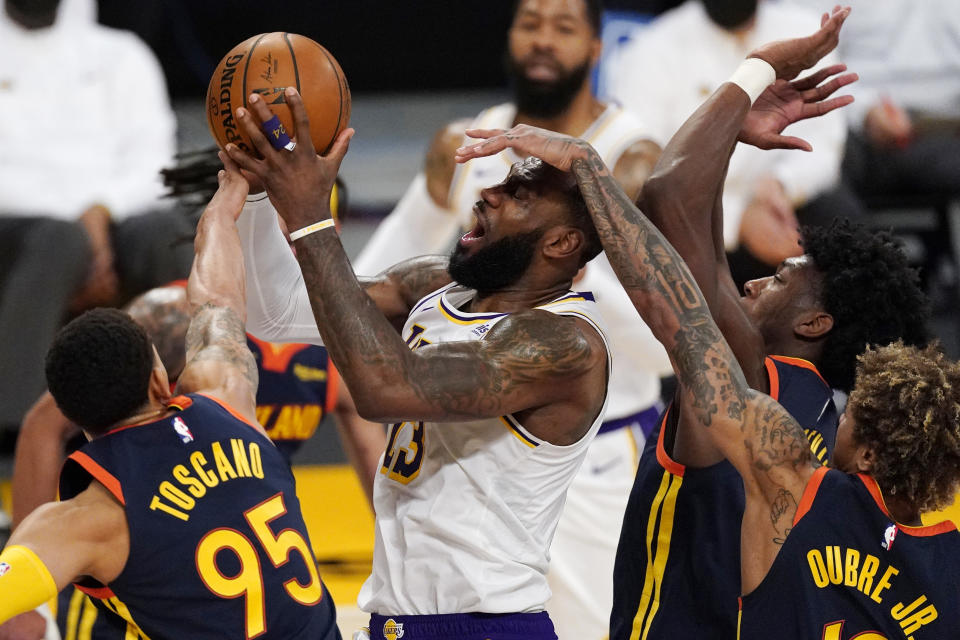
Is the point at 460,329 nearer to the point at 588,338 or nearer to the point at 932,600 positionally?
the point at 588,338

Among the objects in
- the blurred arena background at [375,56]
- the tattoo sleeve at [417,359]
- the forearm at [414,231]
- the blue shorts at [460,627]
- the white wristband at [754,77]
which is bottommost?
the blurred arena background at [375,56]

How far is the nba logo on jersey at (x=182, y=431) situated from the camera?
3.27m

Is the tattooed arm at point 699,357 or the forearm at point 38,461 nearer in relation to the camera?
the tattooed arm at point 699,357

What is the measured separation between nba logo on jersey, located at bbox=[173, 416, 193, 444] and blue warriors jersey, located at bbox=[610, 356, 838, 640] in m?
1.12

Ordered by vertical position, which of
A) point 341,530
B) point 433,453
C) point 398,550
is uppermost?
point 433,453

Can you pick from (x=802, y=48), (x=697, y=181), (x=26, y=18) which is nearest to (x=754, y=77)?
(x=802, y=48)

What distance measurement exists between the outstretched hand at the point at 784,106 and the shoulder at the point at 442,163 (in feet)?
7.99

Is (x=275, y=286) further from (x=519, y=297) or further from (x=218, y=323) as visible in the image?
(x=519, y=297)

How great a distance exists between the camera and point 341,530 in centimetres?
691

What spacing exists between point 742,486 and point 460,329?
0.81 metres

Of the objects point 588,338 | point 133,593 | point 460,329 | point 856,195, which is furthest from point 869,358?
point 856,195

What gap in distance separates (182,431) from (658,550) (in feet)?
3.97

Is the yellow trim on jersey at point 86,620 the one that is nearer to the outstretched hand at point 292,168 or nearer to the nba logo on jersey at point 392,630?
the nba logo on jersey at point 392,630

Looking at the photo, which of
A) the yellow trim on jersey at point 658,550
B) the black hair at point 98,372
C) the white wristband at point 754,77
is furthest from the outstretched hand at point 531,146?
the black hair at point 98,372
